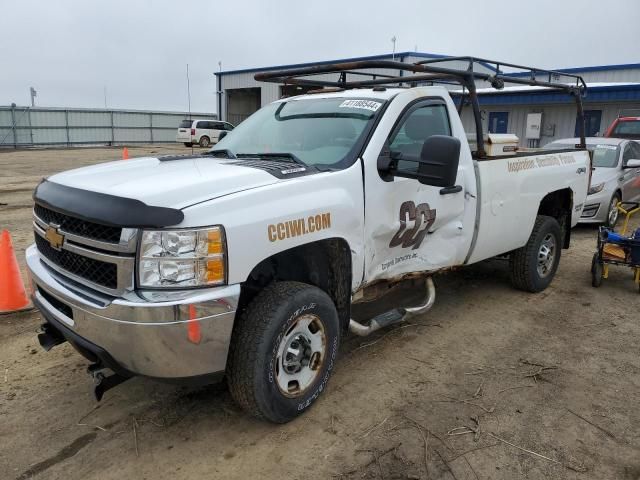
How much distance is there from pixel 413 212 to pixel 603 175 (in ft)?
24.1

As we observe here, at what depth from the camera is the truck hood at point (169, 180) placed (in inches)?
107

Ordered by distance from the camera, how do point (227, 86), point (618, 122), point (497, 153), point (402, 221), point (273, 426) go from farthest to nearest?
point (227, 86) → point (618, 122) → point (497, 153) → point (402, 221) → point (273, 426)

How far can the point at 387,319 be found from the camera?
13.0 ft

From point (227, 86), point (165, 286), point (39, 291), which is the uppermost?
point (227, 86)

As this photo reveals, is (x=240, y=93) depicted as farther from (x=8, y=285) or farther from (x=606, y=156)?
(x=8, y=285)

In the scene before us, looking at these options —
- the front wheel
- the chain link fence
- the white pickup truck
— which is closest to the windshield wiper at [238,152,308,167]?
the white pickup truck

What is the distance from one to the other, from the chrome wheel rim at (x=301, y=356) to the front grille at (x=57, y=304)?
46.1 inches

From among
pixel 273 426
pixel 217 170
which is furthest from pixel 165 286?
pixel 273 426

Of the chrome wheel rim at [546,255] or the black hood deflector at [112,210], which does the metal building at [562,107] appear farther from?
the black hood deflector at [112,210]

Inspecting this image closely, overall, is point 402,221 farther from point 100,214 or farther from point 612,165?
point 612,165

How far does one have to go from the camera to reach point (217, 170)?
10.6 ft

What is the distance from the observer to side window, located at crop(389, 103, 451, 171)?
392cm

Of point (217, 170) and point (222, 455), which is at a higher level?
point (217, 170)

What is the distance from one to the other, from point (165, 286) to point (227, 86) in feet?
130
